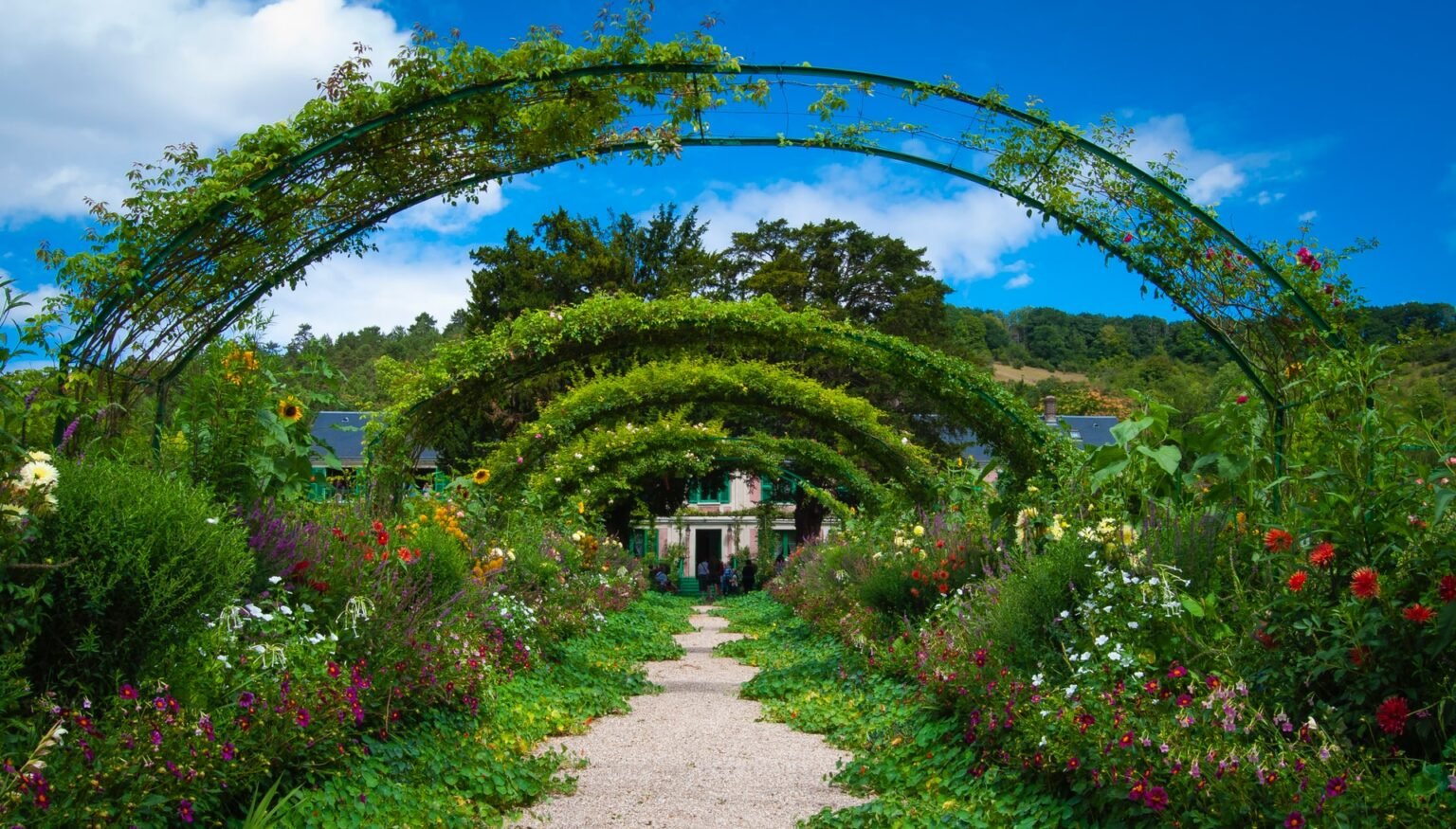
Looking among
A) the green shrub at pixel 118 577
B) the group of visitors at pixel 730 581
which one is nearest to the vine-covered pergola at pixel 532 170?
the green shrub at pixel 118 577

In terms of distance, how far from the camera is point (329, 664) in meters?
3.75

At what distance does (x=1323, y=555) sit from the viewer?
9.23 feet

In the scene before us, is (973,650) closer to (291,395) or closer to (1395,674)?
(1395,674)

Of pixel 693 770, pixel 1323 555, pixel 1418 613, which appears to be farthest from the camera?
pixel 693 770

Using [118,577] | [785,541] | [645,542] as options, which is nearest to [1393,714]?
[118,577]

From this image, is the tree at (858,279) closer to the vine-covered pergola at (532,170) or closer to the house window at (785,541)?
the house window at (785,541)

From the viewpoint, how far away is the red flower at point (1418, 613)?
249 cm

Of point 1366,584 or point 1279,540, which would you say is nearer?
point 1366,584

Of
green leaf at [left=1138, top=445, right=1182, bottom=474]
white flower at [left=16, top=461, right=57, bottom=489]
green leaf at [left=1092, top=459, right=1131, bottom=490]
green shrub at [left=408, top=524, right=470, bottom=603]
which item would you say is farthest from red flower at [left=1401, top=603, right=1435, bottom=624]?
green shrub at [left=408, top=524, right=470, bottom=603]

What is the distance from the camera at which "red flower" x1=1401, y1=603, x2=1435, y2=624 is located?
97.9 inches

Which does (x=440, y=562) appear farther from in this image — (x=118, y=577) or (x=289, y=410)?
(x=118, y=577)

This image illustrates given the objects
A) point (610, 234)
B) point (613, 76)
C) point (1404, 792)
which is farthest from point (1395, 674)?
point (610, 234)

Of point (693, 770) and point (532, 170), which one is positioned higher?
point (532, 170)

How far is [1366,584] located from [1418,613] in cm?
14
